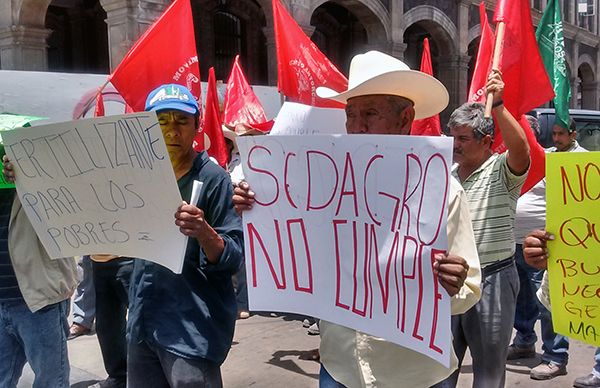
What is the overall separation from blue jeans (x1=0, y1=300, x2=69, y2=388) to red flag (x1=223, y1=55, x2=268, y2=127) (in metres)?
3.41

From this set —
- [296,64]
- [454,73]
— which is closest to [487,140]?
[296,64]

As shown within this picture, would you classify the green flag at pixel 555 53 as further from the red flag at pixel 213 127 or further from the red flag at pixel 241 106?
the red flag at pixel 241 106

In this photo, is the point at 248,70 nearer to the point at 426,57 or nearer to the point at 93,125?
the point at 426,57

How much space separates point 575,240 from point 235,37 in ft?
54.3

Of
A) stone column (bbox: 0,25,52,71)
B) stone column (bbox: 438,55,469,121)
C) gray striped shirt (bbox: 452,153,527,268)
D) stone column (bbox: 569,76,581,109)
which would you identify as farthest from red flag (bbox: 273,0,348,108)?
stone column (bbox: 569,76,581,109)

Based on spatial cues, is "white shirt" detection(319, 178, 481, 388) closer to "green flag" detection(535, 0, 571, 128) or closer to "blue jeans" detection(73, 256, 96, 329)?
"green flag" detection(535, 0, 571, 128)

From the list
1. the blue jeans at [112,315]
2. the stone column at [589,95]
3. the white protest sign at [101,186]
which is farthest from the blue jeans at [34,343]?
the stone column at [589,95]

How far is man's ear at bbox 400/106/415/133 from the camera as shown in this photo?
6.64 ft

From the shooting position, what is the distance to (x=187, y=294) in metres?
2.13

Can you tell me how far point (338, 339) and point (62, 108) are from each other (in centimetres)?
663

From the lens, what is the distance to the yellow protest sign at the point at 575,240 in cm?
173

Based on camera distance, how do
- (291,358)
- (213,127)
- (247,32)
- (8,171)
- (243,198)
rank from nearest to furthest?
1. (243,198)
2. (8,171)
3. (291,358)
4. (213,127)
5. (247,32)

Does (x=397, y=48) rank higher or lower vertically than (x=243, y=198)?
higher

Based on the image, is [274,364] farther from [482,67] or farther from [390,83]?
[390,83]
